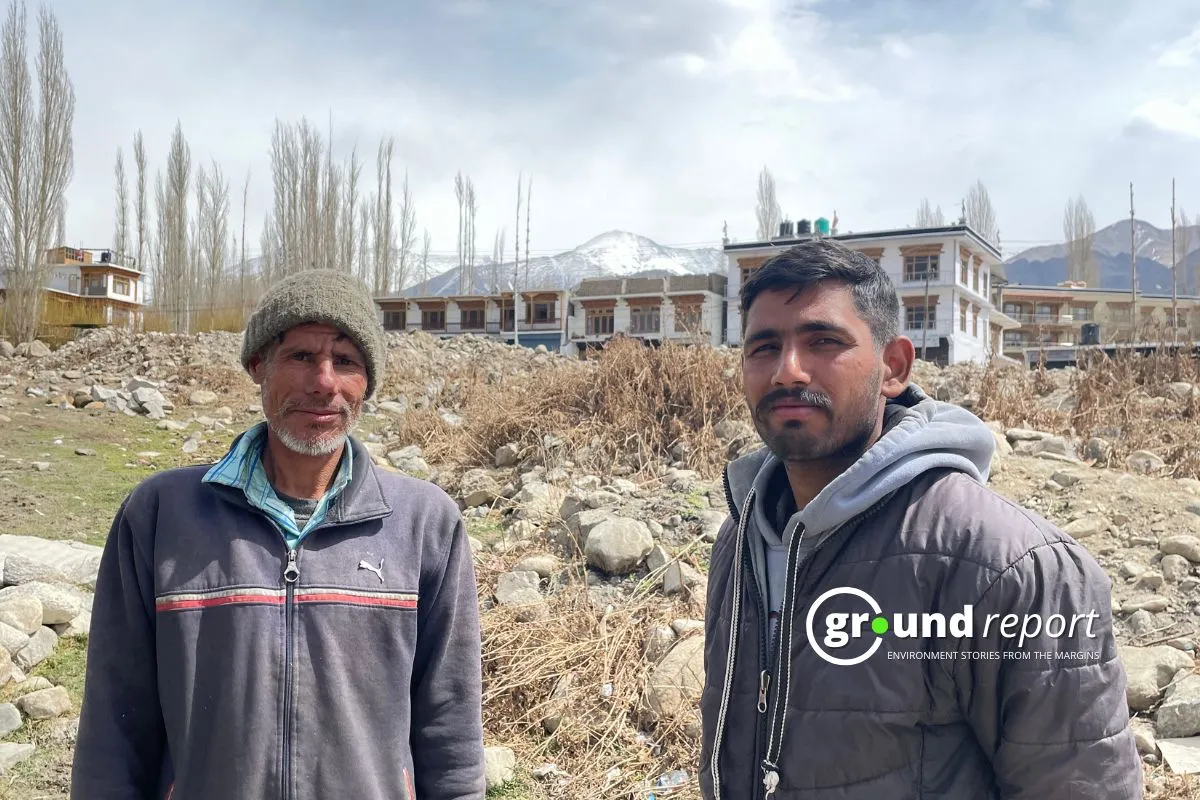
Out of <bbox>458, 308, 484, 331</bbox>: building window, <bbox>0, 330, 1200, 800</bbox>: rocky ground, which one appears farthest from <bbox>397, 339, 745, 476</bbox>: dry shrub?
<bbox>458, 308, 484, 331</bbox>: building window

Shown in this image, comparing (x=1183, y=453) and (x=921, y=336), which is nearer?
(x=1183, y=453)

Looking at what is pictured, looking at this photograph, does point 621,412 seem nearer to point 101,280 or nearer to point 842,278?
point 842,278

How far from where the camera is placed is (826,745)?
4.40 feet

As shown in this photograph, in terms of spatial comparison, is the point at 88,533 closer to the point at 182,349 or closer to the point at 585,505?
the point at 585,505

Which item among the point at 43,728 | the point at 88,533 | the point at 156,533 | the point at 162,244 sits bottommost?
the point at 43,728

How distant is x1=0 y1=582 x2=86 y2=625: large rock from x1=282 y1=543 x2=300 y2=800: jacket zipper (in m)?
Result: 3.63

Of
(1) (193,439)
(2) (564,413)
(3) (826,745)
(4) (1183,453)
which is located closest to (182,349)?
(1) (193,439)

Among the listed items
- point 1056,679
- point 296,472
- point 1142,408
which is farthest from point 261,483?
point 1142,408

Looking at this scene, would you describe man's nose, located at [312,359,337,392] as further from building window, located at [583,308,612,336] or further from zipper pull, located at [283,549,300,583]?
building window, located at [583,308,612,336]

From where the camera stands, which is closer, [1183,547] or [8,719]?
[8,719]

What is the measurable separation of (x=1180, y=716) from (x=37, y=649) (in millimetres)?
5384

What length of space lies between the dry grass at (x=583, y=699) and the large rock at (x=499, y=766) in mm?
109

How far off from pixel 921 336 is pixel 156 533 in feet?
104

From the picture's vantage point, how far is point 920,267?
31125 mm
